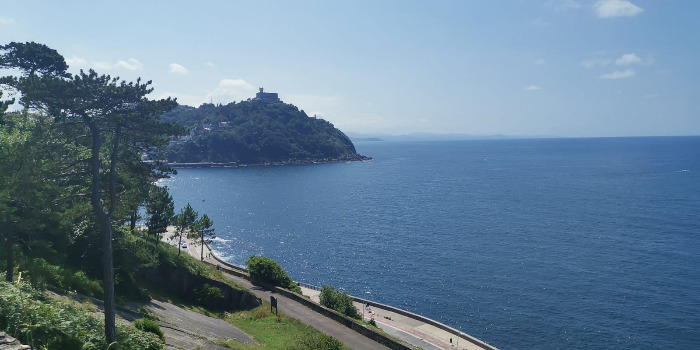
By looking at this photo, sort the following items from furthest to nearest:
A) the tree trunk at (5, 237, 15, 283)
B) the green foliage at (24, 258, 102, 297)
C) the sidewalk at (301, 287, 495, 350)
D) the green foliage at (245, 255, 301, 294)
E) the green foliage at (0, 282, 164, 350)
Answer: the sidewalk at (301, 287, 495, 350) < the green foliage at (245, 255, 301, 294) < the green foliage at (24, 258, 102, 297) < the tree trunk at (5, 237, 15, 283) < the green foliage at (0, 282, 164, 350)

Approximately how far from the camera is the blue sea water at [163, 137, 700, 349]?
52500 mm

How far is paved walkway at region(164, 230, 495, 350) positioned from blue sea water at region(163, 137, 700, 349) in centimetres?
489

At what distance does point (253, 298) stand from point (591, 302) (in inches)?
1781

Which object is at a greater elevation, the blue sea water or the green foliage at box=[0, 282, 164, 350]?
the green foliage at box=[0, 282, 164, 350]

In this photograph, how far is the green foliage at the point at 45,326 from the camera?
40.1ft

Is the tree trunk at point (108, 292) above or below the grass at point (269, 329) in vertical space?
above

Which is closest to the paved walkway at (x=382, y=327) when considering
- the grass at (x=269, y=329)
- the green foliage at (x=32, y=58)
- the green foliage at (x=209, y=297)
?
the grass at (x=269, y=329)

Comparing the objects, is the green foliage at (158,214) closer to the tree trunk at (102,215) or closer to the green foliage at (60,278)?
the green foliage at (60,278)

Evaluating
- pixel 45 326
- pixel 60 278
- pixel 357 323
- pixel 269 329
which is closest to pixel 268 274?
pixel 269 329

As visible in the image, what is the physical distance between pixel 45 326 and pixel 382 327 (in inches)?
1538

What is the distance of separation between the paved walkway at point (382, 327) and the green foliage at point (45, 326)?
1621cm

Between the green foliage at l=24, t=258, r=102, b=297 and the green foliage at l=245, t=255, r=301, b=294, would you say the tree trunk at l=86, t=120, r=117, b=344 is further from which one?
the green foliage at l=245, t=255, r=301, b=294

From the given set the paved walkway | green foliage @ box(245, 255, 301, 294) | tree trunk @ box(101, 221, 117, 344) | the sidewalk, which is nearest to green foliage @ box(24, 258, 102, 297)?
tree trunk @ box(101, 221, 117, 344)

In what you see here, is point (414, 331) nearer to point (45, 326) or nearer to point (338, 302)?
point (338, 302)
